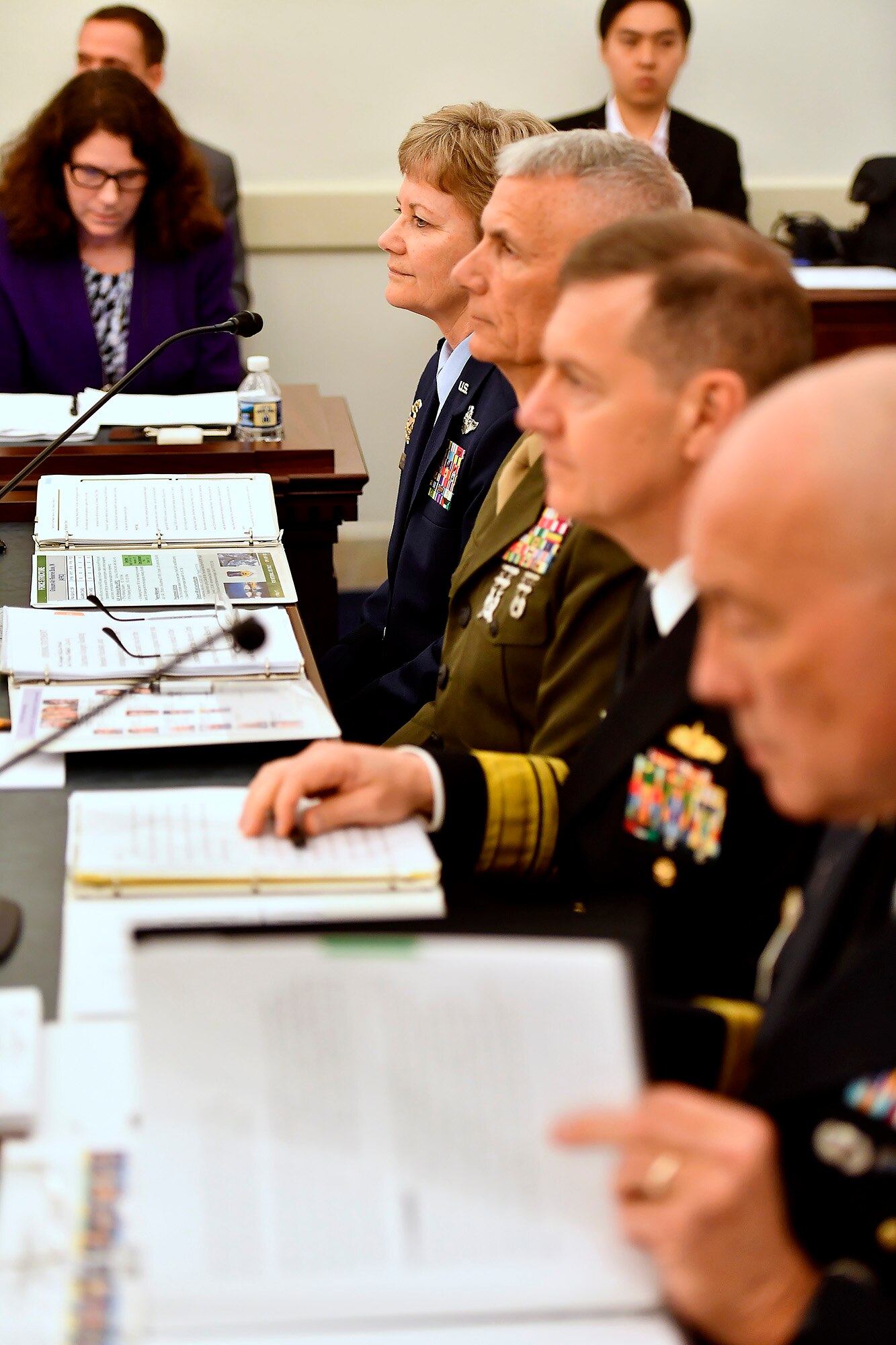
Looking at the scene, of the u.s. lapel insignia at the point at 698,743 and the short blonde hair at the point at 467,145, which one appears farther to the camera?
the short blonde hair at the point at 467,145

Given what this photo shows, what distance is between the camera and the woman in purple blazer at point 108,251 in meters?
3.13

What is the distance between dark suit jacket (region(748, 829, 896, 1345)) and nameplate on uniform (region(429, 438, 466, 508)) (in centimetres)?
138

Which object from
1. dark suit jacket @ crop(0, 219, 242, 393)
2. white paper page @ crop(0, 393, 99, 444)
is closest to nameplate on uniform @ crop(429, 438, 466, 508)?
white paper page @ crop(0, 393, 99, 444)

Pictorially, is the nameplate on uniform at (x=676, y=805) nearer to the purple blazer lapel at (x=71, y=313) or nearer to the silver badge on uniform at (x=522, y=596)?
the silver badge on uniform at (x=522, y=596)

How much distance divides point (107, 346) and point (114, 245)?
0.23 meters

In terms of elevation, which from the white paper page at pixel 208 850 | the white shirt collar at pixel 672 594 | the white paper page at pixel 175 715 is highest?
the white shirt collar at pixel 672 594

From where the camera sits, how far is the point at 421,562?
2.28 meters

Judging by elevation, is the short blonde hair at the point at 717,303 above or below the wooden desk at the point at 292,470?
above

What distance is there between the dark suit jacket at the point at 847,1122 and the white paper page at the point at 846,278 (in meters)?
3.51

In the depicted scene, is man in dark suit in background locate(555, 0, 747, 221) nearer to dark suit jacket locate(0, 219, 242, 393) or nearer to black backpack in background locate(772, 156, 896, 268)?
black backpack in background locate(772, 156, 896, 268)

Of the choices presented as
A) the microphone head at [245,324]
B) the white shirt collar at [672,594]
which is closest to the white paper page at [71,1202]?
the white shirt collar at [672,594]

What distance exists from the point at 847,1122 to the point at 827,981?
0.10 metres

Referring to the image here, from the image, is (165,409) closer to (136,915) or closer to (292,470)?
(292,470)

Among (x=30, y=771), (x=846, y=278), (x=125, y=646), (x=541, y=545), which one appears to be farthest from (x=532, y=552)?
Result: (x=846, y=278)
